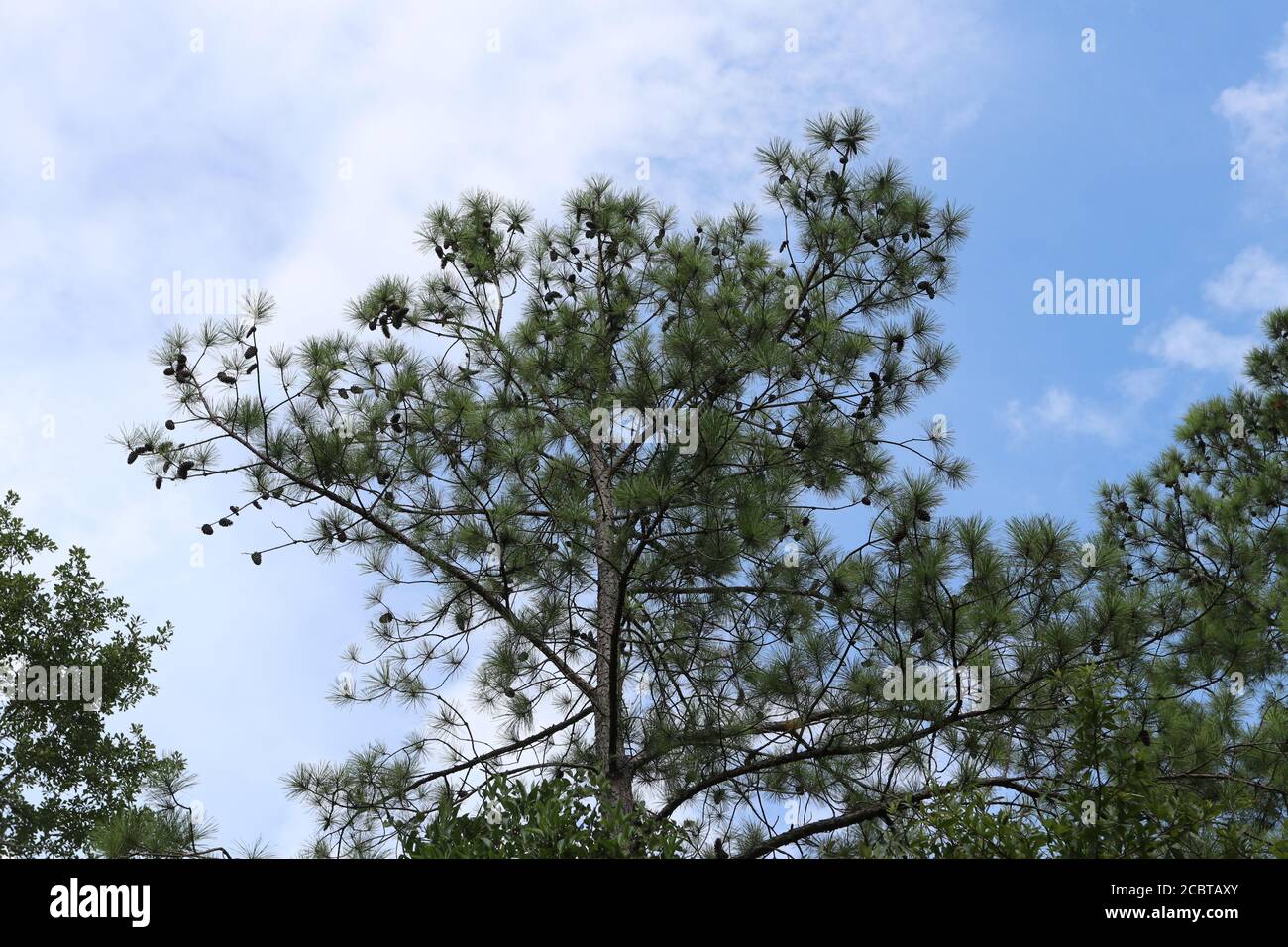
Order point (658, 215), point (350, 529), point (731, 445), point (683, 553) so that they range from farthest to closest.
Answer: point (658, 215) < point (350, 529) < point (683, 553) < point (731, 445)

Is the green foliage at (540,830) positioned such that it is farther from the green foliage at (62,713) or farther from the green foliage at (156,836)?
the green foliage at (62,713)

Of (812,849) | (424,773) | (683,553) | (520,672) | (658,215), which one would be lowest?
(812,849)

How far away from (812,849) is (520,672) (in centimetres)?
181

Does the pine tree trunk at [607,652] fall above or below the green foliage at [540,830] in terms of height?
above

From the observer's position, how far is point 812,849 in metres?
5.31

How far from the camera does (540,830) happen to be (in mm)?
3100

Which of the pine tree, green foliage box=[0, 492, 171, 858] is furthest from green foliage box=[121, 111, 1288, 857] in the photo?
green foliage box=[0, 492, 171, 858]

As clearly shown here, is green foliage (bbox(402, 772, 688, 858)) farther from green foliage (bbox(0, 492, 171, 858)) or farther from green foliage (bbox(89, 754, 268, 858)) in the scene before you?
green foliage (bbox(0, 492, 171, 858))

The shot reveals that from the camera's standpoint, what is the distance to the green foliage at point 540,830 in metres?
3.09

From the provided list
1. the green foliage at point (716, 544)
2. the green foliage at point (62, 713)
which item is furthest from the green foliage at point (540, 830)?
the green foliage at point (62, 713)

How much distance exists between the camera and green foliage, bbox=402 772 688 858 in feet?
10.2
